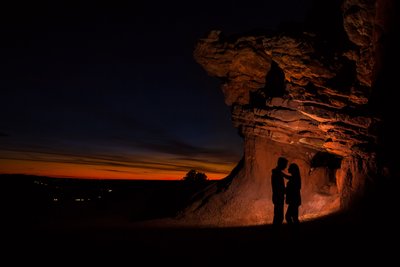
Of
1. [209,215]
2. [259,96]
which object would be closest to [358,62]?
[259,96]

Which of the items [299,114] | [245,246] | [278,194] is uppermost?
[299,114]

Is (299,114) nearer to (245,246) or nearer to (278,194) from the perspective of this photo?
(278,194)

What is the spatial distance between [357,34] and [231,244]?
803 cm

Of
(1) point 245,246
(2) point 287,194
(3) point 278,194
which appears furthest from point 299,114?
(1) point 245,246

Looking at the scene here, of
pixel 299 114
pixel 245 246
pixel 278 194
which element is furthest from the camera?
pixel 299 114

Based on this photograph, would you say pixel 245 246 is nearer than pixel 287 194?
Yes

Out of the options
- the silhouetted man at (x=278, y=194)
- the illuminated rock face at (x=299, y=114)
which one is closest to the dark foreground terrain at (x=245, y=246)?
the silhouetted man at (x=278, y=194)

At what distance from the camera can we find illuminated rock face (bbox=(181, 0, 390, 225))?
11648 millimetres

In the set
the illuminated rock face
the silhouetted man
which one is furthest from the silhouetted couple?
the illuminated rock face

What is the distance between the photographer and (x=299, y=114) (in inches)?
547

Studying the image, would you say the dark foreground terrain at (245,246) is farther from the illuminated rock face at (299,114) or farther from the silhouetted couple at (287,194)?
the illuminated rock face at (299,114)

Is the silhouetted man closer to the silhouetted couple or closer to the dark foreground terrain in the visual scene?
the silhouetted couple

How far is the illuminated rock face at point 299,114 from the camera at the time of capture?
1165cm

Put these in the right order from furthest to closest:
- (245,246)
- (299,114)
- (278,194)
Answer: (299,114) < (278,194) < (245,246)
